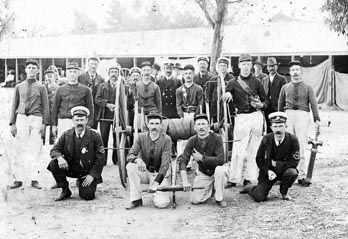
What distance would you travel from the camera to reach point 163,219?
5.56 metres

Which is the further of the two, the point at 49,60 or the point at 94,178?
the point at 49,60

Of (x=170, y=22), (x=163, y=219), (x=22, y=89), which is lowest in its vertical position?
(x=163, y=219)

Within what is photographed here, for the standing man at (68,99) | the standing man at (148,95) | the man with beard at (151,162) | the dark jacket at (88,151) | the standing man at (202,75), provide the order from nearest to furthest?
the man with beard at (151,162) → the dark jacket at (88,151) → the standing man at (68,99) → the standing man at (148,95) → the standing man at (202,75)

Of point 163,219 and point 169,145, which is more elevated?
point 169,145

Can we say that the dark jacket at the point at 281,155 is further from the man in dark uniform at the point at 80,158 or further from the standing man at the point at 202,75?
the standing man at the point at 202,75

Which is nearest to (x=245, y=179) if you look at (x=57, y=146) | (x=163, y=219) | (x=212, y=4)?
(x=163, y=219)

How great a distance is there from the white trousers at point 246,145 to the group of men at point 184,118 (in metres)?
0.01

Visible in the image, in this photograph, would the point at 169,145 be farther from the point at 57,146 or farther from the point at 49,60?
the point at 49,60

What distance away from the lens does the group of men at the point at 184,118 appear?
246 inches

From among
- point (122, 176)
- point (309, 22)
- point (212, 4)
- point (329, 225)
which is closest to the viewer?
point (329, 225)

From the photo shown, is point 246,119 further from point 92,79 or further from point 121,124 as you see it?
point 92,79

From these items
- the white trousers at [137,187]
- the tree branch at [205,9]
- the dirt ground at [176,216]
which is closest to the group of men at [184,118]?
the white trousers at [137,187]

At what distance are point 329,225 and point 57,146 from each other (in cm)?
345

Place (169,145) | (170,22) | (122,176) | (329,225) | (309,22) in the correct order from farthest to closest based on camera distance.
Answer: (170,22) → (309,22) → (122,176) → (169,145) → (329,225)
